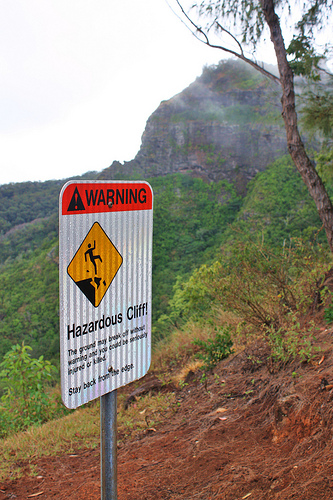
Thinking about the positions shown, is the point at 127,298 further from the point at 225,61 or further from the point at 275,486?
the point at 225,61

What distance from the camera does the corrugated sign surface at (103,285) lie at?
102cm

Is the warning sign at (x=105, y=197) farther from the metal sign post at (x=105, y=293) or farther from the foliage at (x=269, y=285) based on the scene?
the foliage at (x=269, y=285)

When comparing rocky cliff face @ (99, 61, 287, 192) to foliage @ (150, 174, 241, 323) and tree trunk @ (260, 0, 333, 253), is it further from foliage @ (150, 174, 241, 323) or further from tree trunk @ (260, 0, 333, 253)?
tree trunk @ (260, 0, 333, 253)

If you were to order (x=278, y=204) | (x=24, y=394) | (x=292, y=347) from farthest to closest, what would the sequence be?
(x=278, y=204)
(x=24, y=394)
(x=292, y=347)

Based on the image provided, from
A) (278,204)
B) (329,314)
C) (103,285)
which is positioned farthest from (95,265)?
(278,204)

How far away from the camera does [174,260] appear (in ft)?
82.5

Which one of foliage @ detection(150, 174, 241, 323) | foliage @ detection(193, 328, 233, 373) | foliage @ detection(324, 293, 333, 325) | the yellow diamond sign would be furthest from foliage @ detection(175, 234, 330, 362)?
foliage @ detection(150, 174, 241, 323)

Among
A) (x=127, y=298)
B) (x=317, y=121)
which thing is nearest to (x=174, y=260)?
(x=317, y=121)

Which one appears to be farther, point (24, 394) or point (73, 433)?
point (24, 394)

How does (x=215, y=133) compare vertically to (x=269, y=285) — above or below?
above

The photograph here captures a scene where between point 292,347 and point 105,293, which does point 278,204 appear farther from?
point 105,293

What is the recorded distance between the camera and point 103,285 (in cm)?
111

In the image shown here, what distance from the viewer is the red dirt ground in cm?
196

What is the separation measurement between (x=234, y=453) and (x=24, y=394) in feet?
8.58
